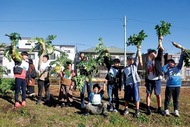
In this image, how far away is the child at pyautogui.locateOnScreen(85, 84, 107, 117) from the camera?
7715 mm

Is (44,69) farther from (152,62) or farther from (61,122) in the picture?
(152,62)

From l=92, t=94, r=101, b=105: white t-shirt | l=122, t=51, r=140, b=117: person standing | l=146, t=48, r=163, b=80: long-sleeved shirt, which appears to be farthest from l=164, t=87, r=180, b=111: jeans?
l=92, t=94, r=101, b=105: white t-shirt

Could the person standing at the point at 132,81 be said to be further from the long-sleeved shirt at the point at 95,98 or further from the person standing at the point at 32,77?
the person standing at the point at 32,77

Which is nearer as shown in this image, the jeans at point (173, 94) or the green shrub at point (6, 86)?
the jeans at point (173, 94)

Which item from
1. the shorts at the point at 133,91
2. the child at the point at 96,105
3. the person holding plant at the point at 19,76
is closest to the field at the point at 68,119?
the child at the point at 96,105

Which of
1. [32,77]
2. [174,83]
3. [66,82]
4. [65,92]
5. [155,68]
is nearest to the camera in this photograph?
[155,68]

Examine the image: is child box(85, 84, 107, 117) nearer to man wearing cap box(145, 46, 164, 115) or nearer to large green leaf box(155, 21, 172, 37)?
man wearing cap box(145, 46, 164, 115)

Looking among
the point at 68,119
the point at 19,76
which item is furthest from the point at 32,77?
the point at 68,119

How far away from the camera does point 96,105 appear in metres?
7.86

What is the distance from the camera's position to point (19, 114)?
790 centimetres

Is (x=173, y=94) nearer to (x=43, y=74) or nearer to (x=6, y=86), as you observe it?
(x=43, y=74)

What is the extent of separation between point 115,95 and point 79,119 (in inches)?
63.0

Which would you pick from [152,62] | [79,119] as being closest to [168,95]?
[152,62]

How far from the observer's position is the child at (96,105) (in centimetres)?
771
